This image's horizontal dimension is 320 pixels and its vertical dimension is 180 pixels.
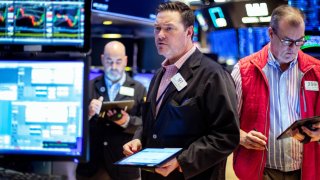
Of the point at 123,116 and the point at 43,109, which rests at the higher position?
the point at 43,109

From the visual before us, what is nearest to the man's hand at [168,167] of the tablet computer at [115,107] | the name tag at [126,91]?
the tablet computer at [115,107]

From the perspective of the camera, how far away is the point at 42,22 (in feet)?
6.85

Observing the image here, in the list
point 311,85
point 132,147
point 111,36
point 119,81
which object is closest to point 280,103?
point 311,85

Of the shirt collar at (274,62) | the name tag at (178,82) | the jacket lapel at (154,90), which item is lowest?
the jacket lapel at (154,90)

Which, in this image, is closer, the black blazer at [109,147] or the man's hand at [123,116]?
the man's hand at [123,116]

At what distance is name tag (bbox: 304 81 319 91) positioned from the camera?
2.70 m

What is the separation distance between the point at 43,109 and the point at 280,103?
1.44 m

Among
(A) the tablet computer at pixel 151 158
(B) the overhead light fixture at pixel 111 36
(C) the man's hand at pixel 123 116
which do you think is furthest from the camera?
(B) the overhead light fixture at pixel 111 36

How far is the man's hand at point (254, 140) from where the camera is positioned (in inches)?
101

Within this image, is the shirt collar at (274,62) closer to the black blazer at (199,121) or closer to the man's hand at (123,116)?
the black blazer at (199,121)

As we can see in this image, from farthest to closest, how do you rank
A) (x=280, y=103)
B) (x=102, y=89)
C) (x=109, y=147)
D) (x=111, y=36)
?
(x=111, y=36) → (x=102, y=89) → (x=109, y=147) → (x=280, y=103)

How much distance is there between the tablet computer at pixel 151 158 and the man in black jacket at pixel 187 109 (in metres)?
0.06

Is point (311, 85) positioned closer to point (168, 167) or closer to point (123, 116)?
point (168, 167)

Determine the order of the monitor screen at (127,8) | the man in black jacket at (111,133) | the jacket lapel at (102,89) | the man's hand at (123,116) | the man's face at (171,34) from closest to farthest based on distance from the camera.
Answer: the man's face at (171,34)
the man's hand at (123,116)
the man in black jacket at (111,133)
the jacket lapel at (102,89)
the monitor screen at (127,8)
